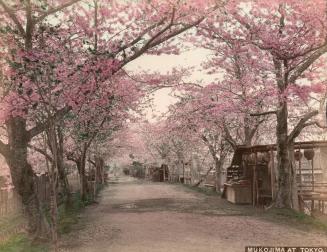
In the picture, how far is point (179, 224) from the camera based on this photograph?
15.9 m

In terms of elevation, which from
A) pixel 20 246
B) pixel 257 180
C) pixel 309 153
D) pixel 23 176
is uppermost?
pixel 309 153

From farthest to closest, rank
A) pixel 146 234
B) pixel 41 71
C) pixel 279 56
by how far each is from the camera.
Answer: pixel 279 56, pixel 146 234, pixel 41 71

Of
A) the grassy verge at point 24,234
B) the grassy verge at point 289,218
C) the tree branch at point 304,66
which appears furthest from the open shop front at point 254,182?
the grassy verge at point 24,234

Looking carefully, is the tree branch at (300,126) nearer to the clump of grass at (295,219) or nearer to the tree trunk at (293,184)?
the tree trunk at (293,184)

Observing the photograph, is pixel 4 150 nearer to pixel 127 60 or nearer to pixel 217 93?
pixel 127 60

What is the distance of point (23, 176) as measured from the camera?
12922mm

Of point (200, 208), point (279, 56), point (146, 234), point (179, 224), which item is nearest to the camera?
point (146, 234)

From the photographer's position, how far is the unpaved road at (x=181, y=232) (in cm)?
1200

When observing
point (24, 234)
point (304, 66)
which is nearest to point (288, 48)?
point (304, 66)

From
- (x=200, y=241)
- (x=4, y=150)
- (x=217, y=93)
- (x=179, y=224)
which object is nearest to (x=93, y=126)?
(x=217, y=93)

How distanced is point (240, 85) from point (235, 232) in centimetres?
1102

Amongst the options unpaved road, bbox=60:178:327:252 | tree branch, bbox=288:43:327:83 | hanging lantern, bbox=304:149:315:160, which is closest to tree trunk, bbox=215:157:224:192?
unpaved road, bbox=60:178:327:252

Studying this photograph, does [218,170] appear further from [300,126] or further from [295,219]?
[295,219]

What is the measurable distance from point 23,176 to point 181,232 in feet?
15.8
